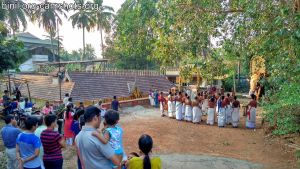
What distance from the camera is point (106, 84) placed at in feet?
71.1

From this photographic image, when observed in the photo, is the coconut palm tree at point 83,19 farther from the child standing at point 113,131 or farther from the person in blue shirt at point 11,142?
the child standing at point 113,131

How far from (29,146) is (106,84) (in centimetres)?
1741

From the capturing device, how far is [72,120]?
9.32 metres

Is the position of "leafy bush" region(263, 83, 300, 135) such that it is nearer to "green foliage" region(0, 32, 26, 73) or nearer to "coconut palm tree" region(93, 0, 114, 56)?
"green foliage" region(0, 32, 26, 73)

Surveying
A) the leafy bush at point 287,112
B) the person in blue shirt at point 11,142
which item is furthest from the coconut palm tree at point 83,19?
the person in blue shirt at point 11,142

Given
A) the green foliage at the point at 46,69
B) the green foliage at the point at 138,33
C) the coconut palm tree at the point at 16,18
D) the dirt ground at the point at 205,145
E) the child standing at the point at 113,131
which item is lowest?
the dirt ground at the point at 205,145

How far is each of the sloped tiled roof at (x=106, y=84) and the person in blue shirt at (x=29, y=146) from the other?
45.9 feet

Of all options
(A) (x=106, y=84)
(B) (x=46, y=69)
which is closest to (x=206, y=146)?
(A) (x=106, y=84)

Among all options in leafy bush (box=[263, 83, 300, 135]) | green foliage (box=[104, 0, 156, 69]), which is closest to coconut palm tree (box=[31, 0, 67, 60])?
green foliage (box=[104, 0, 156, 69])

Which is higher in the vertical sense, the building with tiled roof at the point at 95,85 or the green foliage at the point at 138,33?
the green foliage at the point at 138,33

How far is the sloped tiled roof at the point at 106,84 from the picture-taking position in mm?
19375

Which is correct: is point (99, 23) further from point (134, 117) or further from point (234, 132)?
point (234, 132)

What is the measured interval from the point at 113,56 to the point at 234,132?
932 inches

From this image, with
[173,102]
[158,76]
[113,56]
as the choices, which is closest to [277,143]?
[173,102]
